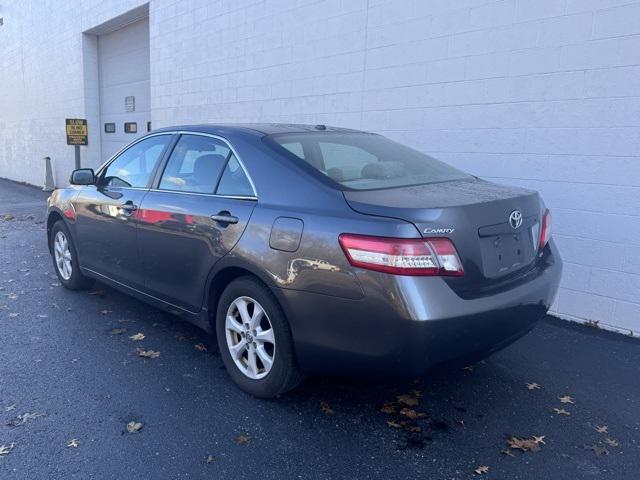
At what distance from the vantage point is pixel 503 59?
16.9 ft

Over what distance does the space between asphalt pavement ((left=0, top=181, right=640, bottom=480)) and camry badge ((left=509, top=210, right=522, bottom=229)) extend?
89 centimetres

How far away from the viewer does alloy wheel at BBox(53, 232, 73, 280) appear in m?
5.47

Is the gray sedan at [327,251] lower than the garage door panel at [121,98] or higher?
lower

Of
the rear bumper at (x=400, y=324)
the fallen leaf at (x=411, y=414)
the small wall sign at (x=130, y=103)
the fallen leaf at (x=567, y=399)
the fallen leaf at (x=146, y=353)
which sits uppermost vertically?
the small wall sign at (x=130, y=103)

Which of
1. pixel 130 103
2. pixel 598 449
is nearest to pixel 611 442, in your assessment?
pixel 598 449

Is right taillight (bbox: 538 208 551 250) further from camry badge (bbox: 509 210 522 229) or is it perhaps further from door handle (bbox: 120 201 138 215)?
door handle (bbox: 120 201 138 215)

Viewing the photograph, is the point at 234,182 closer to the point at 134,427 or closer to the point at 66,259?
the point at 134,427

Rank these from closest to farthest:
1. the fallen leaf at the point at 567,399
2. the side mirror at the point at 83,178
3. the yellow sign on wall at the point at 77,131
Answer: the fallen leaf at the point at 567,399
the side mirror at the point at 83,178
the yellow sign on wall at the point at 77,131

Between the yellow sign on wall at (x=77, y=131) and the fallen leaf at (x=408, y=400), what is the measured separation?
1212 cm

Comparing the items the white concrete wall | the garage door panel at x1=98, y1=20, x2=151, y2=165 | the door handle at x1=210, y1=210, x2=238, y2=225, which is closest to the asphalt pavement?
the door handle at x1=210, y1=210, x2=238, y2=225

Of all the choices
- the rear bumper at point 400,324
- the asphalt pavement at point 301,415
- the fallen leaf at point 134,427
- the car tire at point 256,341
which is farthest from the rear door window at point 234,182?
the fallen leaf at point 134,427

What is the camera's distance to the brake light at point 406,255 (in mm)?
2586

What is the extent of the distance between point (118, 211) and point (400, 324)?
276 cm

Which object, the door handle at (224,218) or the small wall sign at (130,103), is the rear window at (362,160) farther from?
the small wall sign at (130,103)
